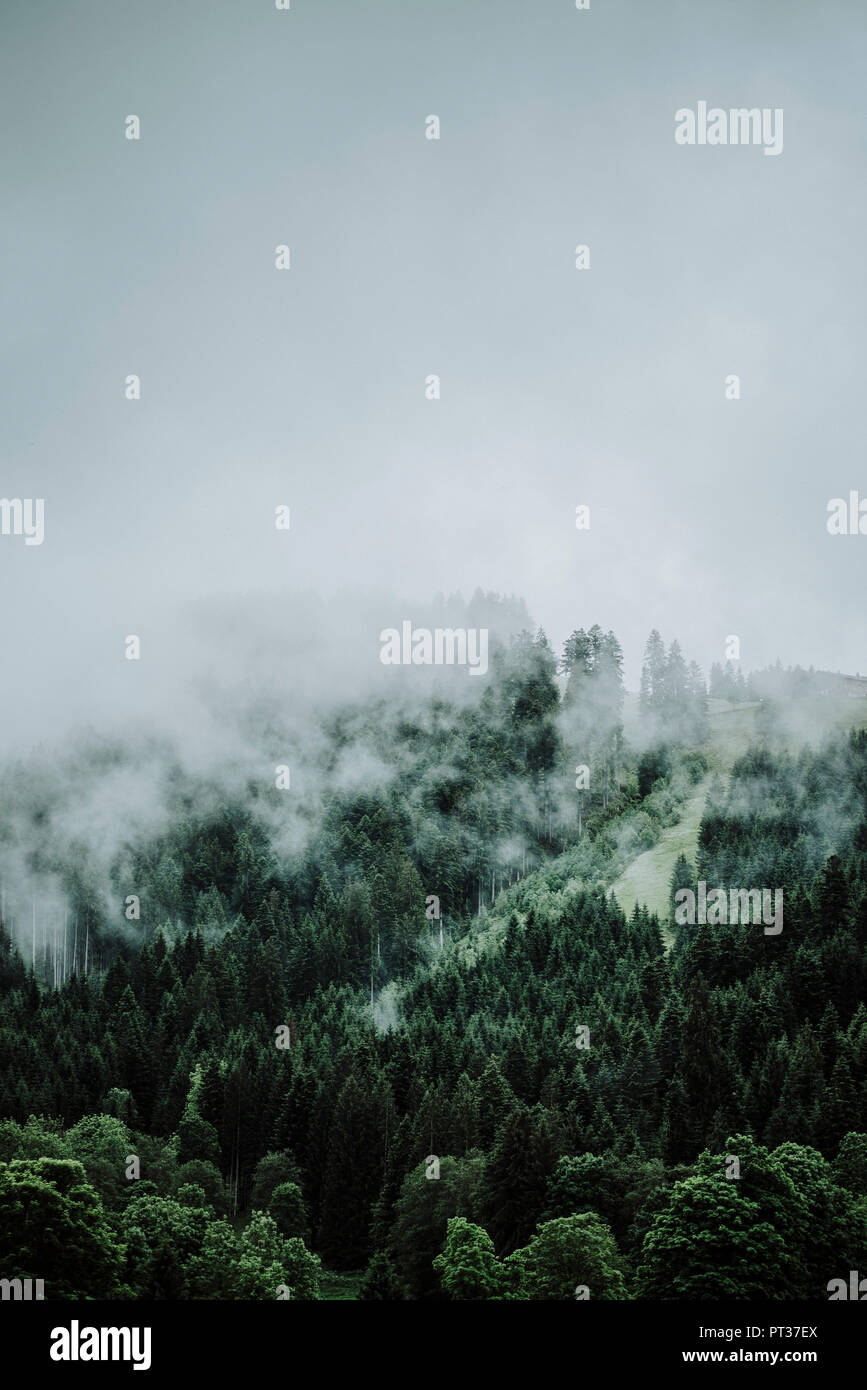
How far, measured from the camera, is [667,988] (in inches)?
5231

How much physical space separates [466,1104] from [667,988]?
3487 cm

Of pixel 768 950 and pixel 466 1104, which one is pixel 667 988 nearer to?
pixel 768 950

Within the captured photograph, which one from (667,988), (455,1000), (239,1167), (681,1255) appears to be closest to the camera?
(681,1255)

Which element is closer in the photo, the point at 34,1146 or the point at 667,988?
the point at 34,1146

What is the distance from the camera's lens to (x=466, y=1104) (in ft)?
353

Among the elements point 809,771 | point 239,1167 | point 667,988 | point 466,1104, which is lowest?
point 239,1167

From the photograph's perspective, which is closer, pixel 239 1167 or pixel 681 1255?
pixel 681 1255

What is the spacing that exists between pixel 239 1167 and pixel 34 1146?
26.2 metres
